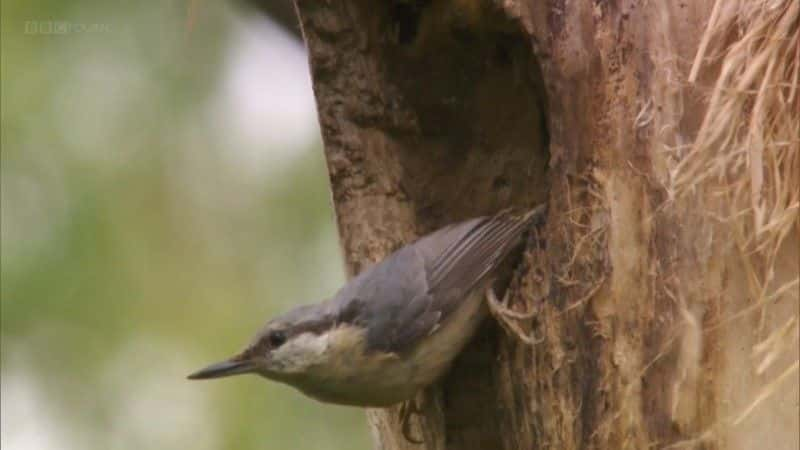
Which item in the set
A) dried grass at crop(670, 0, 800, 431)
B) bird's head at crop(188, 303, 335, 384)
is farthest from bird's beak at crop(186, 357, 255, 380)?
dried grass at crop(670, 0, 800, 431)

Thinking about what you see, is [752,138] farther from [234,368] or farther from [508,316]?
[234,368]

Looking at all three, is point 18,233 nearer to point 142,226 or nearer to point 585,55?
point 142,226

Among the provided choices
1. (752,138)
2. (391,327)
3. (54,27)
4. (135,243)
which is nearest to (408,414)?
(391,327)

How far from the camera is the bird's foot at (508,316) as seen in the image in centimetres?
303

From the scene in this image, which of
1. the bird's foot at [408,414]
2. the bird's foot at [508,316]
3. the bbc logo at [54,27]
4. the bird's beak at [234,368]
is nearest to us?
the bird's foot at [508,316]

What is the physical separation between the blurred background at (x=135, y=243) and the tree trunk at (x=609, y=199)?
1.13 metres

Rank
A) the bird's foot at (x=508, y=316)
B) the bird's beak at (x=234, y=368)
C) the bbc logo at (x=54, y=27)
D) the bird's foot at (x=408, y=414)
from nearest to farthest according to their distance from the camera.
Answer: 1. the bird's foot at (x=508, y=316)
2. the bird's beak at (x=234, y=368)
3. the bird's foot at (x=408, y=414)
4. the bbc logo at (x=54, y=27)

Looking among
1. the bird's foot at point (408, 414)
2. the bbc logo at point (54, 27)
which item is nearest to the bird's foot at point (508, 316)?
the bird's foot at point (408, 414)

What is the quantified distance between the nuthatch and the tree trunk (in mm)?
98

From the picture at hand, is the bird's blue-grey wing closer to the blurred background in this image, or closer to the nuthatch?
the nuthatch

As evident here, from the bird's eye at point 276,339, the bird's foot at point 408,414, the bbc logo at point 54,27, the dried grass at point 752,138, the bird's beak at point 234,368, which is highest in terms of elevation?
the bbc logo at point 54,27

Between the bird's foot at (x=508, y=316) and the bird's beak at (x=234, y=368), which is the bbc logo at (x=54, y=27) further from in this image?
the bird's foot at (x=508, y=316)

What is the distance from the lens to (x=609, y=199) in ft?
9.36

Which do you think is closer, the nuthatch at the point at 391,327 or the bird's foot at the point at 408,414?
the nuthatch at the point at 391,327
